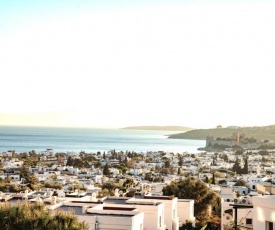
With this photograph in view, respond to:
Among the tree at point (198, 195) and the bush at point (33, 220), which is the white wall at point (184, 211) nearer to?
the tree at point (198, 195)

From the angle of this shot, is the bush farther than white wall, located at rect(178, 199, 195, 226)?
No

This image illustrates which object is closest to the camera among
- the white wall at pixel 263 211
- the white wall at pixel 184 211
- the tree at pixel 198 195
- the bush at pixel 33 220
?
the white wall at pixel 263 211

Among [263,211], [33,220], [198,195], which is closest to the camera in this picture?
[263,211]

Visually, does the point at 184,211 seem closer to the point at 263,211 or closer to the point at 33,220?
the point at 33,220

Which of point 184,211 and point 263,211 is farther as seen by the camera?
point 184,211

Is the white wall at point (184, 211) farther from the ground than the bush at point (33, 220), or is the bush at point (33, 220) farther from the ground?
the bush at point (33, 220)

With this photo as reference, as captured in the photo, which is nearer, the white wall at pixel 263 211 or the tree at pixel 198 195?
the white wall at pixel 263 211

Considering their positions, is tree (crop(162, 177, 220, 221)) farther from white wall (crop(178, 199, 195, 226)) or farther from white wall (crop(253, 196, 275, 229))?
white wall (crop(253, 196, 275, 229))

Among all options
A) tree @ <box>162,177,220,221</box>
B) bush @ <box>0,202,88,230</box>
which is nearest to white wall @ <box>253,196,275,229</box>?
bush @ <box>0,202,88,230</box>

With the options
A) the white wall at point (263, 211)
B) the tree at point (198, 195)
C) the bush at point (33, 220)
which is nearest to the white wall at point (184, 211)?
the tree at point (198, 195)

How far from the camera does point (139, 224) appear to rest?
15.4 m

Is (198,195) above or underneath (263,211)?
underneath

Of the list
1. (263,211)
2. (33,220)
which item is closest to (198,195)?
(33,220)

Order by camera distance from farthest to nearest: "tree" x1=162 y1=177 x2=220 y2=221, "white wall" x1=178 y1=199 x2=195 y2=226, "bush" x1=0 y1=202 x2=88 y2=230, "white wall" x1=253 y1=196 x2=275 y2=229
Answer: "tree" x1=162 y1=177 x2=220 y2=221
"white wall" x1=178 y1=199 x2=195 y2=226
"bush" x1=0 y1=202 x2=88 y2=230
"white wall" x1=253 y1=196 x2=275 y2=229
